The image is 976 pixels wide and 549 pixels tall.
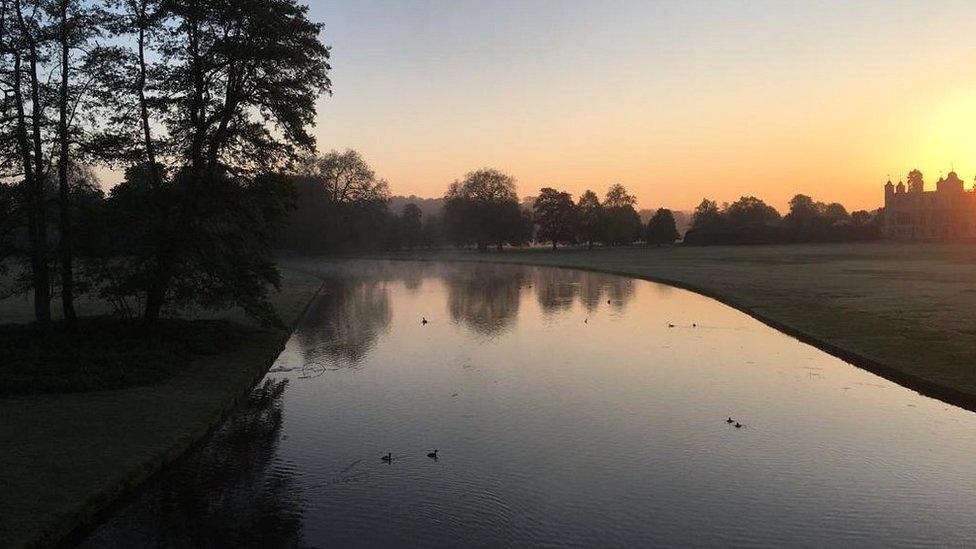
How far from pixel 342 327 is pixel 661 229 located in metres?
141

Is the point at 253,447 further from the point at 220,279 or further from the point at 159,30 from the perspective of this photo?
the point at 159,30

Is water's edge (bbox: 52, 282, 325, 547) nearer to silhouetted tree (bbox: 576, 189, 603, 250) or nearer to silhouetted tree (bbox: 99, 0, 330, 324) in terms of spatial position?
silhouetted tree (bbox: 99, 0, 330, 324)

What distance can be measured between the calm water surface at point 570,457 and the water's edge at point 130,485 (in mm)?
259

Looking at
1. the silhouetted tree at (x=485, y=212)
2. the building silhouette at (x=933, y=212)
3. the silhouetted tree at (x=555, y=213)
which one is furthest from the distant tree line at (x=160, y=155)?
the building silhouette at (x=933, y=212)

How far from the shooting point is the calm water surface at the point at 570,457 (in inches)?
421

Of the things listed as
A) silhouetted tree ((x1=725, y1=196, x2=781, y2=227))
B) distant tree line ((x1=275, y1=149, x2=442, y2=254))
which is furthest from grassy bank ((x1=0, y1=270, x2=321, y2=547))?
silhouetted tree ((x1=725, y1=196, x2=781, y2=227))

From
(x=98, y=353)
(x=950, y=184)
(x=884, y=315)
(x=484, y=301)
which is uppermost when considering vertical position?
(x=950, y=184)

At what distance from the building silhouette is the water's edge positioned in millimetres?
188084

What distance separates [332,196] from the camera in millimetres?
126500

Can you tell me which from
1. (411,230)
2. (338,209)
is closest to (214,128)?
(338,209)

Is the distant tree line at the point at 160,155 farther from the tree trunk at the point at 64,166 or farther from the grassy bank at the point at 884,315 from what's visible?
the grassy bank at the point at 884,315

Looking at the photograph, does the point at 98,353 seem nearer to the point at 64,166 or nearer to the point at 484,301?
the point at 64,166

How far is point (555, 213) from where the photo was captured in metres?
155

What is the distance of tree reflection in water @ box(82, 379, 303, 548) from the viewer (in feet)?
33.6
